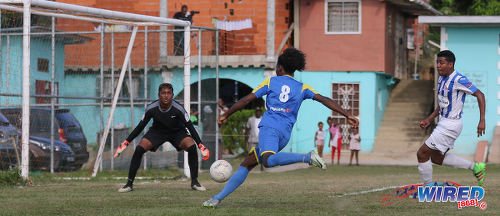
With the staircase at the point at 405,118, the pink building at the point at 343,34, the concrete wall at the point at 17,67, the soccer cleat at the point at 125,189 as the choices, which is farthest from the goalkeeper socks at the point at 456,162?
the pink building at the point at 343,34

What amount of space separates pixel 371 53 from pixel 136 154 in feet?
65.4

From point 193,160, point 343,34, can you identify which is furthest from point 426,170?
point 343,34

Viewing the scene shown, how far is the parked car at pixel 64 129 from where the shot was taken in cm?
1980

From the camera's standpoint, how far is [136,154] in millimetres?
13062

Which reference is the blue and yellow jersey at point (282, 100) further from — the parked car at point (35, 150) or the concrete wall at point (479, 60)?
the concrete wall at point (479, 60)

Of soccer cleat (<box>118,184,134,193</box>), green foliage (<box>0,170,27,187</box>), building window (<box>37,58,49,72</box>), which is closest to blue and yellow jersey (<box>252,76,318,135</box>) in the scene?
soccer cleat (<box>118,184,134,193</box>)

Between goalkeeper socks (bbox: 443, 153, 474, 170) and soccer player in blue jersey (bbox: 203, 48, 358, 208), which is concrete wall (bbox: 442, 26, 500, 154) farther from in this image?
soccer player in blue jersey (bbox: 203, 48, 358, 208)

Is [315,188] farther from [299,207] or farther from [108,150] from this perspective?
[108,150]

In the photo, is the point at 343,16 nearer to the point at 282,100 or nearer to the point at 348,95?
the point at 348,95

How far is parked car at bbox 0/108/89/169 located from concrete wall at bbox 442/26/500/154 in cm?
1451

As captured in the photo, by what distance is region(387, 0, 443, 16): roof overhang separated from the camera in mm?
32781

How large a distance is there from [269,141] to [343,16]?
905 inches

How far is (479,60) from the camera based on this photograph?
29594 mm

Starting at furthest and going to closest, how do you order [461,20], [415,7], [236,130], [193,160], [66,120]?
1. [415,7]
2. [236,130]
3. [461,20]
4. [66,120]
5. [193,160]
